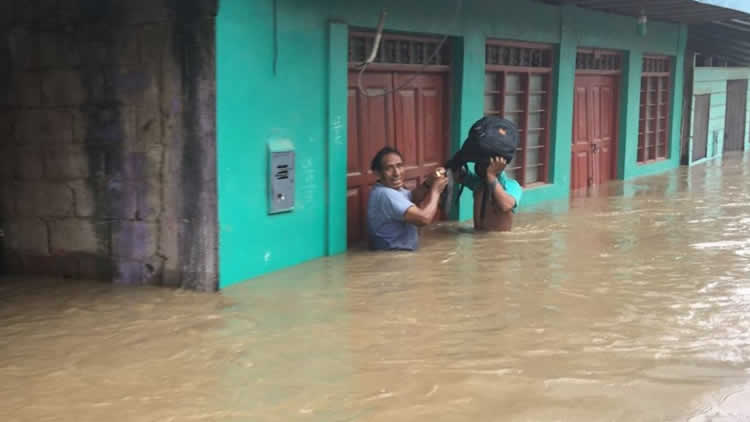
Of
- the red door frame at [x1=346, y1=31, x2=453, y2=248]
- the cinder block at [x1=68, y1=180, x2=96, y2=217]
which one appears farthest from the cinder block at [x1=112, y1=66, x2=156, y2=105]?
the red door frame at [x1=346, y1=31, x2=453, y2=248]

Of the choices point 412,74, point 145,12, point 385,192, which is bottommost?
point 385,192

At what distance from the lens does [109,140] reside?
6.33 m

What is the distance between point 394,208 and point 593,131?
23.0 feet

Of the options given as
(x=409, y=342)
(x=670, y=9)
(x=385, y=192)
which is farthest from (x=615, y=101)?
(x=409, y=342)

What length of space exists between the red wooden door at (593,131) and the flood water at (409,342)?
519cm

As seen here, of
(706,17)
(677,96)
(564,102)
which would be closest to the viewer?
(564,102)

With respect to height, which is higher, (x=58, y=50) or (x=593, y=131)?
(x=58, y=50)

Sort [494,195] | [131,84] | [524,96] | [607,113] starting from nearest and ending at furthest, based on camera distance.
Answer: [131,84] < [494,195] < [524,96] < [607,113]

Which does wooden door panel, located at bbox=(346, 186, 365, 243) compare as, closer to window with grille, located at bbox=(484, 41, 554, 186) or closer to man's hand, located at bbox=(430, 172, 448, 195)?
man's hand, located at bbox=(430, 172, 448, 195)

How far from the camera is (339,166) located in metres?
7.41

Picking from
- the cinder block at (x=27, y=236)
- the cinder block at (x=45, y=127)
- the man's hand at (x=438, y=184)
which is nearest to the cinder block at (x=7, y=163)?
the cinder block at (x=45, y=127)

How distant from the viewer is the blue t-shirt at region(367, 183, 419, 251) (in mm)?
7262

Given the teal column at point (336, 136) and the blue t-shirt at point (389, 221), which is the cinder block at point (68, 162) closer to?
the teal column at point (336, 136)

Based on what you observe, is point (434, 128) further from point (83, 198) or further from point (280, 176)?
point (83, 198)
